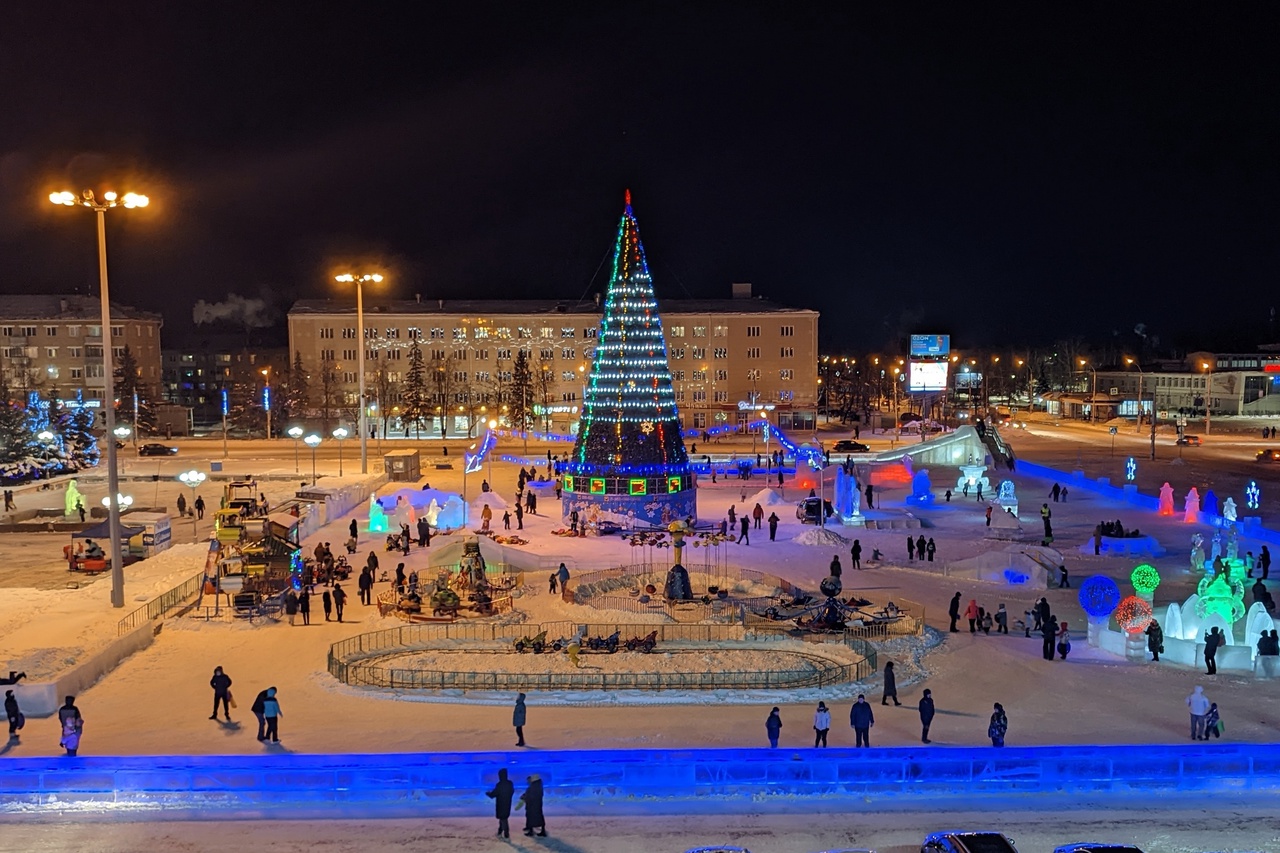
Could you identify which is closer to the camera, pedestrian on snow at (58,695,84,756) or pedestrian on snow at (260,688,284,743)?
pedestrian on snow at (58,695,84,756)

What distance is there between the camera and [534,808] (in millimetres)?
11555

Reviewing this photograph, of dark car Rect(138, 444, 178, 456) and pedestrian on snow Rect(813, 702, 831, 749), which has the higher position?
dark car Rect(138, 444, 178, 456)

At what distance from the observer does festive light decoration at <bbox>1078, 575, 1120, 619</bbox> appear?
1892 centimetres

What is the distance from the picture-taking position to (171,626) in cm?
2072

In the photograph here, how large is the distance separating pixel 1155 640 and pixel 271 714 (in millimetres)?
14804

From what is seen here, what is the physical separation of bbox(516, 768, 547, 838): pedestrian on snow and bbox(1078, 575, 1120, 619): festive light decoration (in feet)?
39.5

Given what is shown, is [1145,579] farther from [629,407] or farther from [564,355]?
[564,355]

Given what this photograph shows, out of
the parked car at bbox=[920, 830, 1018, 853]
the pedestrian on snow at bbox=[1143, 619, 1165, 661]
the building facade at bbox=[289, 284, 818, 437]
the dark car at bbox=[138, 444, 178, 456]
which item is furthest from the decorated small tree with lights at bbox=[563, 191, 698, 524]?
the building facade at bbox=[289, 284, 818, 437]

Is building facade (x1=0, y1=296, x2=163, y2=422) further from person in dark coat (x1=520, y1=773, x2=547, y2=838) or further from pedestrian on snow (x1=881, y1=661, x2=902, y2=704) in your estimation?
person in dark coat (x1=520, y1=773, x2=547, y2=838)

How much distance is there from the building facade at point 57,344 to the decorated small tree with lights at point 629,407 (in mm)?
60809

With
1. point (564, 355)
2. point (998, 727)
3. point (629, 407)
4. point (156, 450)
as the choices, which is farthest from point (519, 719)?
point (564, 355)

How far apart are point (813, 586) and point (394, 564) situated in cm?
1115

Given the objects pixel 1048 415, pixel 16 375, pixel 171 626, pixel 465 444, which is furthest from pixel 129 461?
pixel 1048 415

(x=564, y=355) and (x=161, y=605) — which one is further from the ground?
(x=564, y=355)
